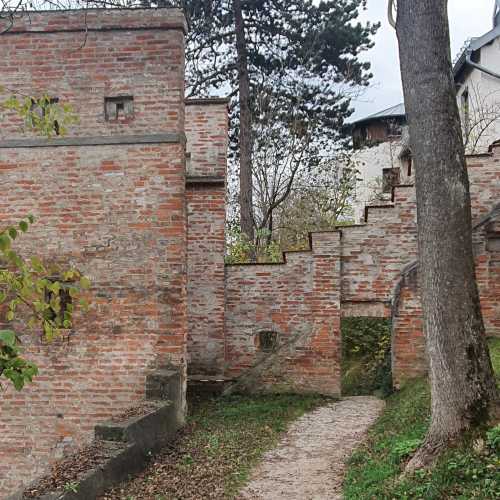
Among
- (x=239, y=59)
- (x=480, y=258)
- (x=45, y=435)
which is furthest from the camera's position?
(x=239, y=59)

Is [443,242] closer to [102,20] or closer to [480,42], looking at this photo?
[102,20]

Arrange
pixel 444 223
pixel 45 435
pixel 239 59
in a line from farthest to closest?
pixel 239 59
pixel 45 435
pixel 444 223

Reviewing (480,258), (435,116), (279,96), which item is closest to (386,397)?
(480,258)

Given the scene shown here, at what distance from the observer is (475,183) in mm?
10133

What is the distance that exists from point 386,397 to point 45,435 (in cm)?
571

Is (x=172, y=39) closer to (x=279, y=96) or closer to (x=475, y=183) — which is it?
(x=475, y=183)

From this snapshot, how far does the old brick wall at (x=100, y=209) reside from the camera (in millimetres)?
8000

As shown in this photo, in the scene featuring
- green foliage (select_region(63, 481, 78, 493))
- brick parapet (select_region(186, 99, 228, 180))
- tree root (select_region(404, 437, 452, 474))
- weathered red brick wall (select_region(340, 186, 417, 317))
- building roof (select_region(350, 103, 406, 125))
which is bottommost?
green foliage (select_region(63, 481, 78, 493))

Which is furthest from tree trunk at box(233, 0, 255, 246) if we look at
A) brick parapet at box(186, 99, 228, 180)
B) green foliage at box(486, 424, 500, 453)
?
green foliage at box(486, 424, 500, 453)

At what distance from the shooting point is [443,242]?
502cm

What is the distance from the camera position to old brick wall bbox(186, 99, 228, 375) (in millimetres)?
10383

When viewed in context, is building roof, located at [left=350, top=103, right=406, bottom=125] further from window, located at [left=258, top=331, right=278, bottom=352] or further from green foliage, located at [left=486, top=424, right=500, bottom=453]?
green foliage, located at [left=486, top=424, right=500, bottom=453]

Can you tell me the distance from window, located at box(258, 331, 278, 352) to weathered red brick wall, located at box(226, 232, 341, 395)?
0.19 ft

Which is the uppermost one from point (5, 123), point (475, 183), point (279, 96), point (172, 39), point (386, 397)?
point (279, 96)
